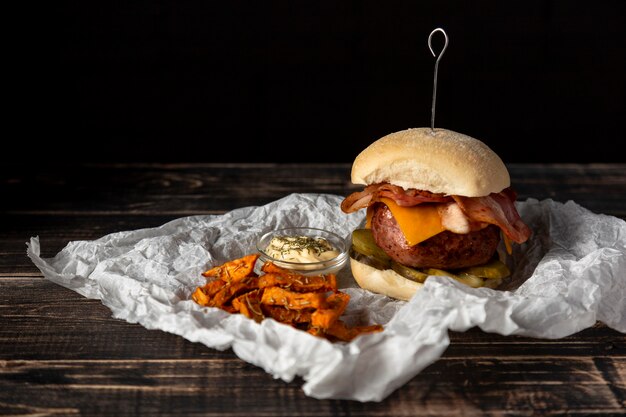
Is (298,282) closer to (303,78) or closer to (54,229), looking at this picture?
(54,229)

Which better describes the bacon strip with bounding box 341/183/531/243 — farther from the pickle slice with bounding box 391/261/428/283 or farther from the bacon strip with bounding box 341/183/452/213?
the pickle slice with bounding box 391/261/428/283

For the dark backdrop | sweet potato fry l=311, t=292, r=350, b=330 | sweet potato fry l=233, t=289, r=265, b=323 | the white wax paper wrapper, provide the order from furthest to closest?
the dark backdrop < sweet potato fry l=233, t=289, r=265, b=323 < sweet potato fry l=311, t=292, r=350, b=330 < the white wax paper wrapper

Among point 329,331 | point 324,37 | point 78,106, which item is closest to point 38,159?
point 78,106

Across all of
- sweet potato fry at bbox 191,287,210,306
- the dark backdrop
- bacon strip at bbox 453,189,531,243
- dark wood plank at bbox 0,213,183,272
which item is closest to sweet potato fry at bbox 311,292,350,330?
sweet potato fry at bbox 191,287,210,306

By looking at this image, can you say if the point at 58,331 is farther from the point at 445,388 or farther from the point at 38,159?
the point at 38,159

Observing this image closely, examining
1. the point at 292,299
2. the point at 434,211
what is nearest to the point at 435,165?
the point at 434,211

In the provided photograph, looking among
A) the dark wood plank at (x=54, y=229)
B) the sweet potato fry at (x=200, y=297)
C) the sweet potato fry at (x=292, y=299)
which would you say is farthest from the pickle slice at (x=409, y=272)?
the dark wood plank at (x=54, y=229)

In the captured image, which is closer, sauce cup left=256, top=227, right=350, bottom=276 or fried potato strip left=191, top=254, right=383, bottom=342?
fried potato strip left=191, top=254, right=383, bottom=342
